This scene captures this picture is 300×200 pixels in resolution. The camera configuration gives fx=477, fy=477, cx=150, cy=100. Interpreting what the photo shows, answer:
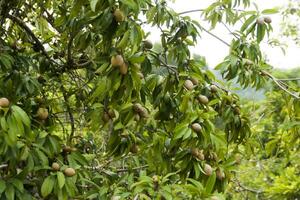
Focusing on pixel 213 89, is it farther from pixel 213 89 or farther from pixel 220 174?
pixel 220 174

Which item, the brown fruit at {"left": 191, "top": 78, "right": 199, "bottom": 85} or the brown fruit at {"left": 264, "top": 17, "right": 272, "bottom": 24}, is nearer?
the brown fruit at {"left": 191, "top": 78, "right": 199, "bottom": 85}

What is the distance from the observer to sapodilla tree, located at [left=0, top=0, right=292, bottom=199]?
143 cm

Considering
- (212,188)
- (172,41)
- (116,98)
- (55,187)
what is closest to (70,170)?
(55,187)

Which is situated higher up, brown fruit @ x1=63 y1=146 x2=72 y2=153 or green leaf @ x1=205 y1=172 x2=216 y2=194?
brown fruit @ x1=63 y1=146 x2=72 y2=153

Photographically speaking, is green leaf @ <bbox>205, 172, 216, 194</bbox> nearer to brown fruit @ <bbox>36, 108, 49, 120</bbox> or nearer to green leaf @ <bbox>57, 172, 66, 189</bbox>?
green leaf @ <bbox>57, 172, 66, 189</bbox>

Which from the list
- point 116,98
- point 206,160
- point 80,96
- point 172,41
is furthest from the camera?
point 80,96

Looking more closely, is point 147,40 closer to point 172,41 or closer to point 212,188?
point 172,41

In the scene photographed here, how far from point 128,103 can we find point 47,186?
373 millimetres

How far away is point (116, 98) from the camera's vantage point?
1.47 m

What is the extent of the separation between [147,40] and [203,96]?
331 mm

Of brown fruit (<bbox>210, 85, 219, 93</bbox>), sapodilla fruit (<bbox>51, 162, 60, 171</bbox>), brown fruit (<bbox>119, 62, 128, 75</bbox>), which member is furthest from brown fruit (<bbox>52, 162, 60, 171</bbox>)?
brown fruit (<bbox>210, 85, 219, 93</bbox>)

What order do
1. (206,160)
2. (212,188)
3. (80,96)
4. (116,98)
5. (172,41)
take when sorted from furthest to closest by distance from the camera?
(80,96), (172,41), (206,160), (212,188), (116,98)

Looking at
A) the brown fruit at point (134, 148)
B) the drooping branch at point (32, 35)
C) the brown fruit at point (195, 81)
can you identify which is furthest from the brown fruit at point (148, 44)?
the drooping branch at point (32, 35)

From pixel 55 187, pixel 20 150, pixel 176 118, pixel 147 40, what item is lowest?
pixel 55 187
